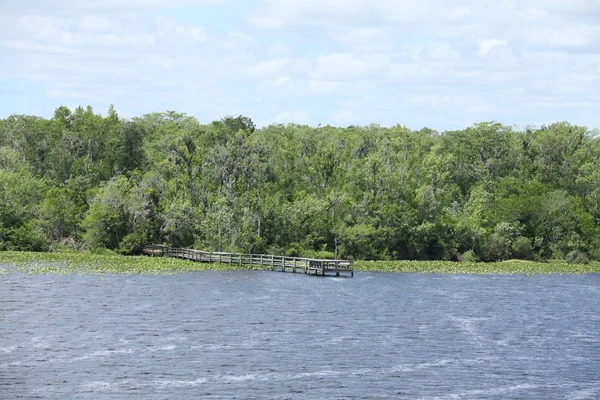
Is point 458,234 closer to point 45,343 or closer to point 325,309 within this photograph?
point 325,309

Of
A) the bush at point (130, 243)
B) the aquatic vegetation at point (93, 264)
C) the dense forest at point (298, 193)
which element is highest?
the dense forest at point (298, 193)

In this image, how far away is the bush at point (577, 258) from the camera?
120875mm

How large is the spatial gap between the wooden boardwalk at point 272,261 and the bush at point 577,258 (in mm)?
38495

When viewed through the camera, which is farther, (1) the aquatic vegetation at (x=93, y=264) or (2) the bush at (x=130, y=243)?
(2) the bush at (x=130, y=243)

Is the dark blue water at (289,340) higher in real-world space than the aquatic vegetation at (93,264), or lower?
lower

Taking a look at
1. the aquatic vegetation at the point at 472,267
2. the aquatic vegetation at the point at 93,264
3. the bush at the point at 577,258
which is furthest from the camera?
the bush at the point at 577,258

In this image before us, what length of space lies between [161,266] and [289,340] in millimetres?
43343

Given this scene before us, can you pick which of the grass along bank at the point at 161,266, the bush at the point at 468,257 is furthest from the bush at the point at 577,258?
the bush at the point at 468,257

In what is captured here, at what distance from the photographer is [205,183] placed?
11738 cm

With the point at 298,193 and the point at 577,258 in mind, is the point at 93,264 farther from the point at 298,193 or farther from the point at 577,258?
Answer: the point at 577,258

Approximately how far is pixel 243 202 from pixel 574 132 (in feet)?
216

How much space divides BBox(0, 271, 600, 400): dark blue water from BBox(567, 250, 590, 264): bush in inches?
1363

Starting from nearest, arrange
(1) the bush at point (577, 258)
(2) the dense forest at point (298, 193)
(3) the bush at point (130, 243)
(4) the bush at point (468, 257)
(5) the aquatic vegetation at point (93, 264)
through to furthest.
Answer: (5) the aquatic vegetation at point (93, 264) < (3) the bush at point (130, 243) < (2) the dense forest at point (298, 193) < (4) the bush at point (468, 257) < (1) the bush at point (577, 258)

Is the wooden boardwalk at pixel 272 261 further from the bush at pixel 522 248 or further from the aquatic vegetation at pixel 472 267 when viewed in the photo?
the bush at pixel 522 248
